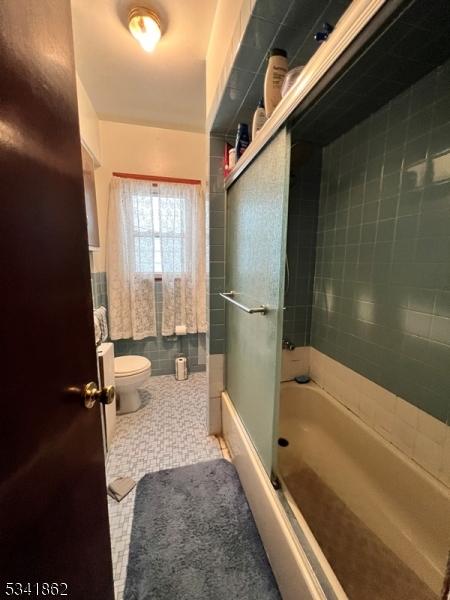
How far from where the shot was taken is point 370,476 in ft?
4.42

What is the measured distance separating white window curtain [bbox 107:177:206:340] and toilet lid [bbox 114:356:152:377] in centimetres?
40

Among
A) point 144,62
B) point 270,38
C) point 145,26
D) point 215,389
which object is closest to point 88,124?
point 144,62

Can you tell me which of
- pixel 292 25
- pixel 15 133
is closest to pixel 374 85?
pixel 292 25

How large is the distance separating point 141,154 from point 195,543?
2987mm

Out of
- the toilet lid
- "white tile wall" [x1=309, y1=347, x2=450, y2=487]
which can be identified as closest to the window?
the toilet lid

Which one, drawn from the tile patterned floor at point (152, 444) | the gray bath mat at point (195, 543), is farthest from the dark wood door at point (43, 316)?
the tile patterned floor at point (152, 444)

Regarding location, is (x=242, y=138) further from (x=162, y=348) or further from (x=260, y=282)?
(x=162, y=348)

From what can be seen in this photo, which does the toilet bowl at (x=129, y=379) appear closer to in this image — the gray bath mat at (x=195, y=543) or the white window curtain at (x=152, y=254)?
the white window curtain at (x=152, y=254)

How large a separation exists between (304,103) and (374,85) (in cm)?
67

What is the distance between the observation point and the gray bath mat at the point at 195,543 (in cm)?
99

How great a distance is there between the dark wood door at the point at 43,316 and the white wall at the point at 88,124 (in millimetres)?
1540

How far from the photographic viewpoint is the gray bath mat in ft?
3.24

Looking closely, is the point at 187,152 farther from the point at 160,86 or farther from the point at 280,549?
the point at 280,549

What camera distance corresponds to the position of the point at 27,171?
429 mm
